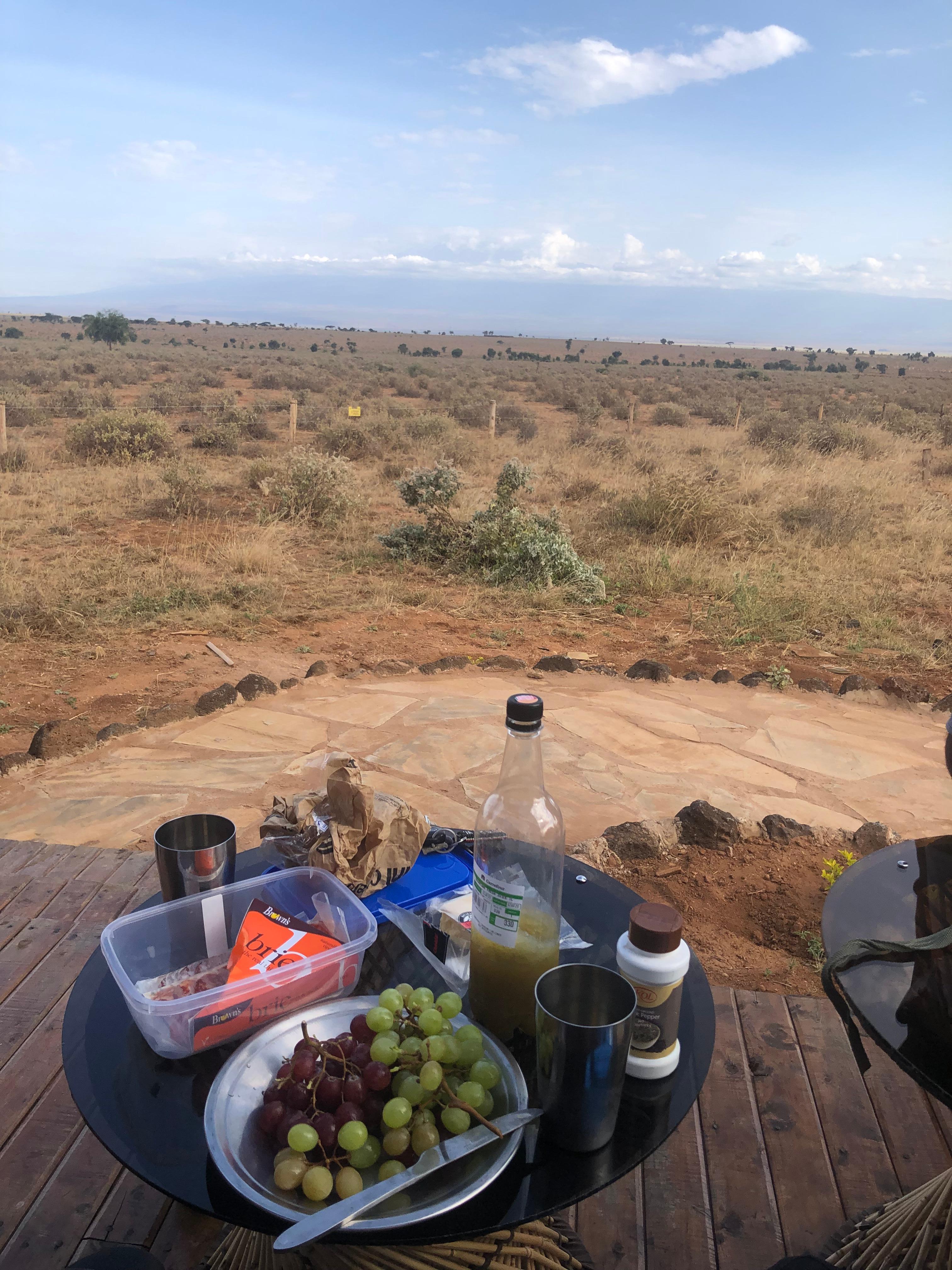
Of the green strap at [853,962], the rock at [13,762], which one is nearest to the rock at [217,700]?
the rock at [13,762]

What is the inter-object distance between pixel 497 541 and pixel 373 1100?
7084 millimetres

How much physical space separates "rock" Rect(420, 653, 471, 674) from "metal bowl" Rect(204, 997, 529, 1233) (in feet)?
12.6

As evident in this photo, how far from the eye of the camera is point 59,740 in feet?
13.1

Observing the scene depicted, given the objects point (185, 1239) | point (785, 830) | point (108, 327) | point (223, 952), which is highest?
point (108, 327)

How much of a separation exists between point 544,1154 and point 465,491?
10.3 metres

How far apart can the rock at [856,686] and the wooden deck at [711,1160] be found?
3.24 metres

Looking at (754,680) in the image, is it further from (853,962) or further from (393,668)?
Result: (853,962)

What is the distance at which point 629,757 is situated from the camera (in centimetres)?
396

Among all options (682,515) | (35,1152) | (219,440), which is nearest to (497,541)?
(682,515)

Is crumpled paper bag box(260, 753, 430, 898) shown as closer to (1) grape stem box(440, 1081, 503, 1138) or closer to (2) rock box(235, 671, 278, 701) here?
(1) grape stem box(440, 1081, 503, 1138)

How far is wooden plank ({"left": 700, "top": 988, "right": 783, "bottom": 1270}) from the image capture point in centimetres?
155

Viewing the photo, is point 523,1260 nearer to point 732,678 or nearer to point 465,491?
point 732,678

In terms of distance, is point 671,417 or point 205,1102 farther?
point 671,417

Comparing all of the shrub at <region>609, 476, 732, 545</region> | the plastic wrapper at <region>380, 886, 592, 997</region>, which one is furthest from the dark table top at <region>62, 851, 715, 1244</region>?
the shrub at <region>609, 476, 732, 545</region>
